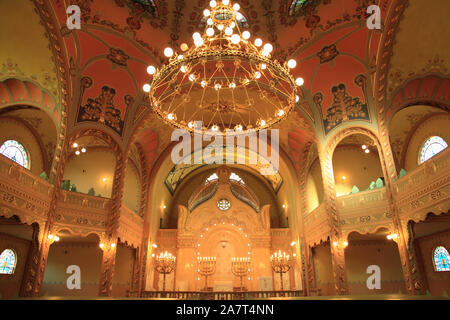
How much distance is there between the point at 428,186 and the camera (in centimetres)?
925

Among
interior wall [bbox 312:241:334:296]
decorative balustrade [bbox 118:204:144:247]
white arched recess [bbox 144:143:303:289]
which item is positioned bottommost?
interior wall [bbox 312:241:334:296]

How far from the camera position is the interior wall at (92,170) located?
57.2 ft

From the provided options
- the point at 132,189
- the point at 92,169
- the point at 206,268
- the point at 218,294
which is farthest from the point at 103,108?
the point at 218,294

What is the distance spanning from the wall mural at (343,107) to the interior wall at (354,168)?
4.72m

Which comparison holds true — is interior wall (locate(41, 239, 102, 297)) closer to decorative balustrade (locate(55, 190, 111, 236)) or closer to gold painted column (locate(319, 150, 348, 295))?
decorative balustrade (locate(55, 190, 111, 236))

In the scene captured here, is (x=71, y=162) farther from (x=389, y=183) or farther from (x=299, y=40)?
(x=389, y=183)

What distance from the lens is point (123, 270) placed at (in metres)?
16.2

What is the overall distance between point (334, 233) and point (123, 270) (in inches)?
467

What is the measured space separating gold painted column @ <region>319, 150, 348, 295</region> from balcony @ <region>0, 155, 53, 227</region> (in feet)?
38.8

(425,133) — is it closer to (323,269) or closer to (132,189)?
(323,269)

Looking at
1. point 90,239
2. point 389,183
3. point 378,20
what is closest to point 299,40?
point 378,20

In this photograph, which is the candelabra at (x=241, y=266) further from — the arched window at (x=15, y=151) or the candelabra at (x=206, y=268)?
the arched window at (x=15, y=151)

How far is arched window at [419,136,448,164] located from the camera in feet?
42.8

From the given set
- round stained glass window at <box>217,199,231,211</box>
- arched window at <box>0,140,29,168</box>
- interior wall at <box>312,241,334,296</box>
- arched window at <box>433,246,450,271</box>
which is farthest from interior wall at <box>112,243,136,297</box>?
arched window at <box>433,246,450,271</box>
